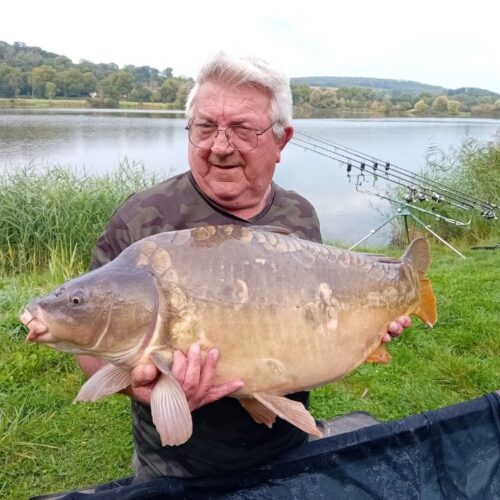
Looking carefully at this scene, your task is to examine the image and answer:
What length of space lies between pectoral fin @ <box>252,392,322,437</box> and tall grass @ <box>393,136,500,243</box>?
529cm

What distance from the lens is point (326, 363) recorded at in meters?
1.18

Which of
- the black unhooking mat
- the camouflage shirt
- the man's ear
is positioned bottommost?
the black unhooking mat

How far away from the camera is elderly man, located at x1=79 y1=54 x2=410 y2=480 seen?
1.31 m

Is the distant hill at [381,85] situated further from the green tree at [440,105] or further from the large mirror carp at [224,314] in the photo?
the large mirror carp at [224,314]

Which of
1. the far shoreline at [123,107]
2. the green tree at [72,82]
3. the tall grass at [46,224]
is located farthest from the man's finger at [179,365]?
the green tree at [72,82]

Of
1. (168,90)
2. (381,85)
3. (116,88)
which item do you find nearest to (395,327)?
(168,90)

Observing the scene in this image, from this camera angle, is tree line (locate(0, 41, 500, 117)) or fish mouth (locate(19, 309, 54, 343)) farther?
tree line (locate(0, 41, 500, 117))

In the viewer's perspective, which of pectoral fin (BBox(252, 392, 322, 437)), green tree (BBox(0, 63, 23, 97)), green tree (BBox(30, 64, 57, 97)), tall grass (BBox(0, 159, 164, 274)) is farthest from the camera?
green tree (BBox(30, 64, 57, 97))

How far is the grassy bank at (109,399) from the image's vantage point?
2068 millimetres

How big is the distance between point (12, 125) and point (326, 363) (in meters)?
15.0

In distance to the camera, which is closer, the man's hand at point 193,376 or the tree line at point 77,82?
the man's hand at point 193,376

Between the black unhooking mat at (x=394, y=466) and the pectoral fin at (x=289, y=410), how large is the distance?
0.39m

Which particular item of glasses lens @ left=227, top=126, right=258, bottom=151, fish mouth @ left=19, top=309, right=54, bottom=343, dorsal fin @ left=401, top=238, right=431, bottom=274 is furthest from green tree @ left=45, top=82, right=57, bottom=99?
fish mouth @ left=19, top=309, right=54, bottom=343

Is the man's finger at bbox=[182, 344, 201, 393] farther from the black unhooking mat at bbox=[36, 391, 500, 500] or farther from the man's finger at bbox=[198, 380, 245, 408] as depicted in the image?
the black unhooking mat at bbox=[36, 391, 500, 500]
